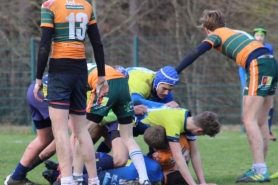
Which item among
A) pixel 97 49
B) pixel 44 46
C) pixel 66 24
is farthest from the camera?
pixel 97 49

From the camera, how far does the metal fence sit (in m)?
14.5

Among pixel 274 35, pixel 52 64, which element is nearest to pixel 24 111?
pixel 274 35

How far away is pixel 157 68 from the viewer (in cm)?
1464

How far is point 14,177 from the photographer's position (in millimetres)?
6414

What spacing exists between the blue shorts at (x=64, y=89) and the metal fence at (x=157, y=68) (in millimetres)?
8768

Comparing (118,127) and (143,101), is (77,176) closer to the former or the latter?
(118,127)

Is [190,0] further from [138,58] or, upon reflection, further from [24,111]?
[24,111]

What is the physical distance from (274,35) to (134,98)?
29.9 ft

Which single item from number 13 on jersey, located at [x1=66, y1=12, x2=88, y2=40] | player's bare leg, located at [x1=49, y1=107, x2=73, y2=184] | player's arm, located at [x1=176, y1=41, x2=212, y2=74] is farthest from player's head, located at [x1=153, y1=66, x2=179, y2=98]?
player's bare leg, located at [x1=49, y1=107, x2=73, y2=184]

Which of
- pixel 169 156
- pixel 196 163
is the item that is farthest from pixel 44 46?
pixel 196 163

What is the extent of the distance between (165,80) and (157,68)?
26.5 ft

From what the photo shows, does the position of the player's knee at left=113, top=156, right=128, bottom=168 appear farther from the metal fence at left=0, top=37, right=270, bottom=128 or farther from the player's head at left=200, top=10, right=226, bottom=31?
the metal fence at left=0, top=37, right=270, bottom=128

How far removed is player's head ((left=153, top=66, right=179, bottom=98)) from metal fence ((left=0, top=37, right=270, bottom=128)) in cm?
765

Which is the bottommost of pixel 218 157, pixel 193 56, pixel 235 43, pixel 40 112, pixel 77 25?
pixel 218 157
